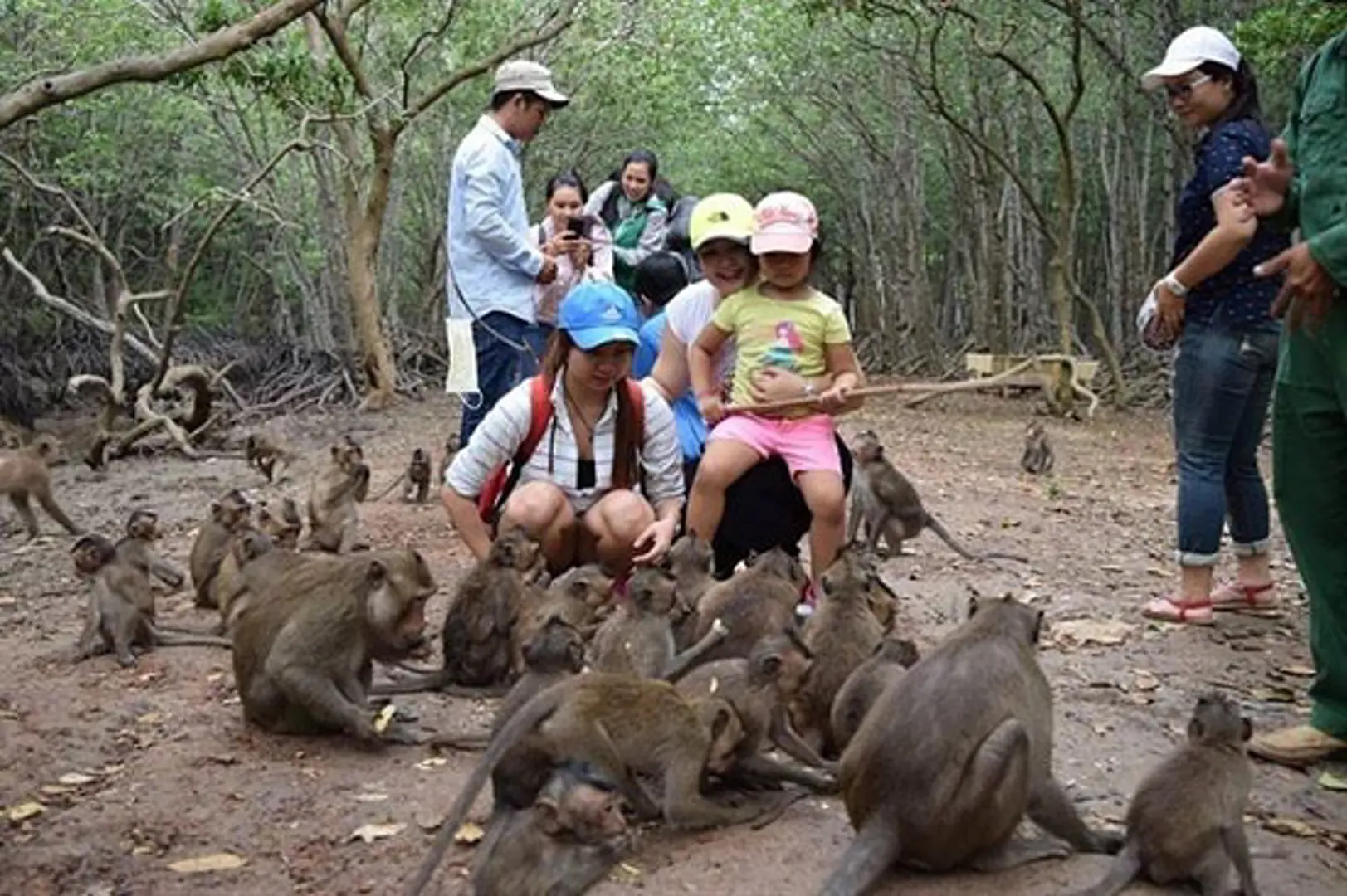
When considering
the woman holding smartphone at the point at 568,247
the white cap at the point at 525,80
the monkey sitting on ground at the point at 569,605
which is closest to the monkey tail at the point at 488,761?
the monkey sitting on ground at the point at 569,605

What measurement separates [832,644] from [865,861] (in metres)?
1.41

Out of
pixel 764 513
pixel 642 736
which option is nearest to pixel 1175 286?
pixel 764 513

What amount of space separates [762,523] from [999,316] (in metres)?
21.0

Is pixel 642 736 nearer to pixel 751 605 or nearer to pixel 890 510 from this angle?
pixel 751 605

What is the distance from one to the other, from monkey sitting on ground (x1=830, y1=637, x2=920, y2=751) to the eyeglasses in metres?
3.05

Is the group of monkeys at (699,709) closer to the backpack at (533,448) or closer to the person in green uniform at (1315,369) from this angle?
the backpack at (533,448)

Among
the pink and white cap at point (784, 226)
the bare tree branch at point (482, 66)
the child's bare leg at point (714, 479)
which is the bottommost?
the child's bare leg at point (714, 479)

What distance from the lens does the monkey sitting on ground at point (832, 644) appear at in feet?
15.6

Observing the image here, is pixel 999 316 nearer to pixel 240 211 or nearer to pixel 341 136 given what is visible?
pixel 341 136

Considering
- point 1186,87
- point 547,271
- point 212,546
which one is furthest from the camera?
point 547,271

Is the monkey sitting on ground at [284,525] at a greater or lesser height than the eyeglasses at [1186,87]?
lesser

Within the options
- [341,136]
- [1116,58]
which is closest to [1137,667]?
[1116,58]

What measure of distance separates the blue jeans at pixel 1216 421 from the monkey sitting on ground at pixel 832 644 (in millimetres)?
1941

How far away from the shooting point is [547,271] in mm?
8133
